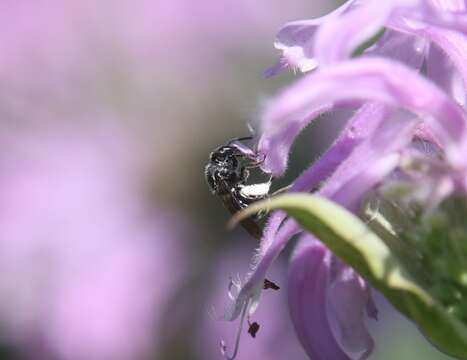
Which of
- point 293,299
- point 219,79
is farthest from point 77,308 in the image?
point 293,299

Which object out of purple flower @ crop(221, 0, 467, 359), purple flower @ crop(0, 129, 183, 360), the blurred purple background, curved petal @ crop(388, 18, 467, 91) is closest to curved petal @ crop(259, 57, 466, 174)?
purple flower @ crop(221, 0, 467, 359)

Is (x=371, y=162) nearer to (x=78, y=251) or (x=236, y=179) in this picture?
(x=236, y=179)

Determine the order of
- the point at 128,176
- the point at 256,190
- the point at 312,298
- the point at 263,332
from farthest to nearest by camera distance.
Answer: the point at 128,176
the point at 263,332
the point at 256,190
the point at 312,298

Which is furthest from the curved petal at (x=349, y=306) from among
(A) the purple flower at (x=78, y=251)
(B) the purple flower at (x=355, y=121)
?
(A) the purple flower at (x=78, y=251)

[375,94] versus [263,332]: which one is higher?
[375,94]

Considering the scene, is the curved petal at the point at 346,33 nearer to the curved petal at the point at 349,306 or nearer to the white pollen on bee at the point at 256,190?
the curved petal at the point at 349,306

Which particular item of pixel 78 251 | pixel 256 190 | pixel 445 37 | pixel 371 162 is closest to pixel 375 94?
pixel 371 162
